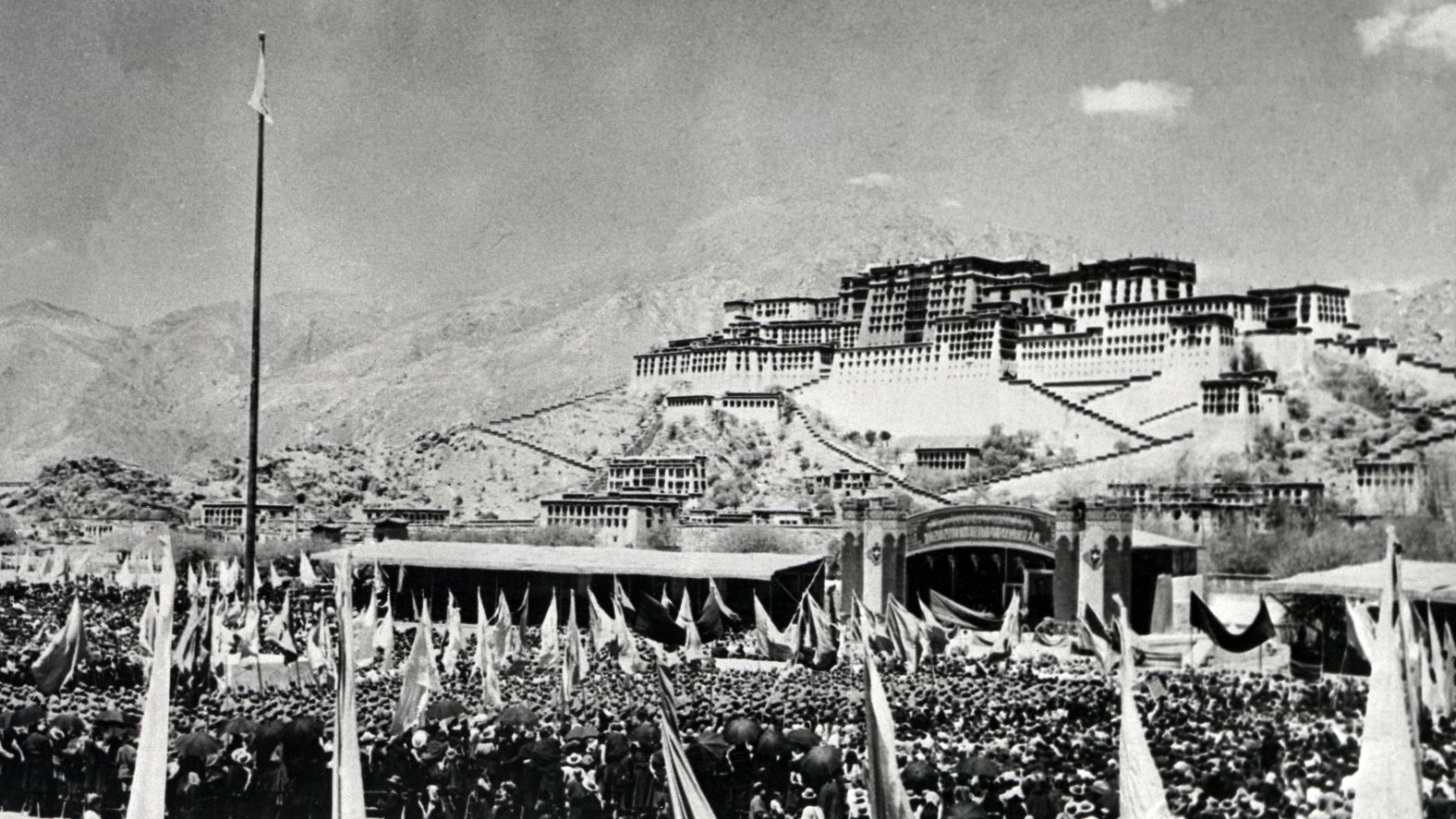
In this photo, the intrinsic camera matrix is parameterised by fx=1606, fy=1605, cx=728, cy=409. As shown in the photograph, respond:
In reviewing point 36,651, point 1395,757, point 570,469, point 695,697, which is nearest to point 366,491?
point 570,469

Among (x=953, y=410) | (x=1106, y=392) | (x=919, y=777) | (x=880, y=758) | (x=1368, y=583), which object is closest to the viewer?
(x=880, y=758)

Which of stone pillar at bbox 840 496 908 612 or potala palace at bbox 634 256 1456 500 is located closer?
stone pillar at bbox 840 496 908 612

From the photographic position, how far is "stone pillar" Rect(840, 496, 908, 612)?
185 feet

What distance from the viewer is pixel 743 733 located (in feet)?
77.4

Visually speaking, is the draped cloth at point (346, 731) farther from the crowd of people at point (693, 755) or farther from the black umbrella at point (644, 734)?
the black umbrella at point (644, 734)

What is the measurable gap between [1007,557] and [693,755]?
112 feet

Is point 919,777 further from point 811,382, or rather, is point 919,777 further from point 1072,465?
point 811,382

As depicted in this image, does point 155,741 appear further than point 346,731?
No

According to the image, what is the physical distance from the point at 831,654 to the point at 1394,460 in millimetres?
46586

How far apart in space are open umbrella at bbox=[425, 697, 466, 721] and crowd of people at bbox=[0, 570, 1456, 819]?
39 millimetres

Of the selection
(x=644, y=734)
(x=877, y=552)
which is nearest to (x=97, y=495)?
(x=877, y=552)

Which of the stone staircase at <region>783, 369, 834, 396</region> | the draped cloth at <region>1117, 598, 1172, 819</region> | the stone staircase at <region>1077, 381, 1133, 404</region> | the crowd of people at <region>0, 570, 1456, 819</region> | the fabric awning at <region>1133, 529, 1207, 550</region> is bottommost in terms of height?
the crowd of people at <region>0, 570, 1456, 819</region>

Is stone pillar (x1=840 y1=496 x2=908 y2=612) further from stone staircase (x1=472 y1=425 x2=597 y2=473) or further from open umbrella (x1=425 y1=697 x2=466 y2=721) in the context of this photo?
stone staircase (x1=472 y1=425 x2=597 y2=473)

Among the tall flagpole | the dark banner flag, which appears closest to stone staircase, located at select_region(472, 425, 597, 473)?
the dark banner flag
